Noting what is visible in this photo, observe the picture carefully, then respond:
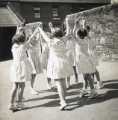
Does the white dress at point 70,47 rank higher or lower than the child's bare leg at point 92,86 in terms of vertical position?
higher

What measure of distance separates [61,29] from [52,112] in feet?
1.02

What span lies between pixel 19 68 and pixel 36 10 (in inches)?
9.1

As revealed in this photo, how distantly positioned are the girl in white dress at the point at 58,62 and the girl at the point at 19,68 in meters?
0.08

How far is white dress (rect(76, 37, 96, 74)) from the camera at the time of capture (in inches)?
42.9

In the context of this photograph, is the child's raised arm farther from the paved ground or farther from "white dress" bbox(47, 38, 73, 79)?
the paved ground

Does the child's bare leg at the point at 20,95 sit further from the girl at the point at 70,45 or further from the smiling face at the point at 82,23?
the smiling face at the point at 82,23

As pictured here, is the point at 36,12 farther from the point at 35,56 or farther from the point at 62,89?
the point at 62,89

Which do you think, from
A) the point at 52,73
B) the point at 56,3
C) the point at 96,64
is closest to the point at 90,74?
the point at 96,64

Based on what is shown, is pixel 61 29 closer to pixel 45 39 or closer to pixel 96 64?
pixel 45 39

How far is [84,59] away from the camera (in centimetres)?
111

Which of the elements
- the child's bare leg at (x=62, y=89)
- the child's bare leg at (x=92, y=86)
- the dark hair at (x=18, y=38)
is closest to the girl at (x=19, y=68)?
the dark hair at (x=18, y=38)

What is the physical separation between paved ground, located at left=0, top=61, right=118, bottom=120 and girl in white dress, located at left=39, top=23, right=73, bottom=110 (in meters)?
0.04

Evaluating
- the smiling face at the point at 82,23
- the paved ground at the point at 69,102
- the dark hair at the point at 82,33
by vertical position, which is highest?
the smiling face at the point at 82,23

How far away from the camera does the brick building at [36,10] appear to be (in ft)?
3.46
